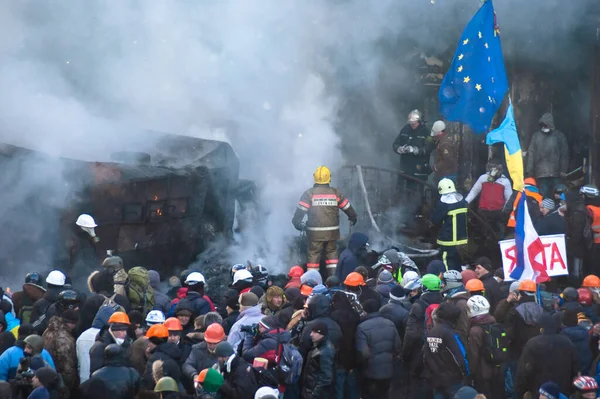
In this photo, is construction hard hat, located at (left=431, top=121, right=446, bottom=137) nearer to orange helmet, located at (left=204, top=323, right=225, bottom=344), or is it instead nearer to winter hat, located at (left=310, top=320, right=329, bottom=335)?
winter hat, located at (left=310, top=320, right=329, bottom=335)

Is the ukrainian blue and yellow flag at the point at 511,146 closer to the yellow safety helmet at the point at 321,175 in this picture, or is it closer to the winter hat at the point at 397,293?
the winter hat at the point at 397,293

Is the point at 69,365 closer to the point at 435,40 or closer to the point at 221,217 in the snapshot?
the point at 221,217

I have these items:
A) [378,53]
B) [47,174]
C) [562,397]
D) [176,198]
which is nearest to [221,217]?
[176,198]

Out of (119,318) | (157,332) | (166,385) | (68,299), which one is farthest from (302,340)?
(68,299)

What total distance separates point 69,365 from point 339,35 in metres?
9.12

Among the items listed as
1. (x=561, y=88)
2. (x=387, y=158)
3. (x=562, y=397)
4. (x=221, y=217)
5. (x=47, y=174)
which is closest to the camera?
(x=562, y=397)

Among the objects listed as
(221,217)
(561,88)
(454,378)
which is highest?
(561,88)

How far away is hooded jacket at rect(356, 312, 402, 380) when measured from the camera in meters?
9.79

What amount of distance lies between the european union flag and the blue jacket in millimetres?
6354

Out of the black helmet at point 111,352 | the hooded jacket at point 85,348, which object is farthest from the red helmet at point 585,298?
the black helmet at point 111,352

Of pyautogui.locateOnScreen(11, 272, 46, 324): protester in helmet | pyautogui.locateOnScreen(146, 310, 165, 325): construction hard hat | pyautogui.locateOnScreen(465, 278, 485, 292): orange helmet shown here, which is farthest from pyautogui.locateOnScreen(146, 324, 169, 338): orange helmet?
pyautogui.locateOnScreen(465, 278, 485, 292): orange helmet

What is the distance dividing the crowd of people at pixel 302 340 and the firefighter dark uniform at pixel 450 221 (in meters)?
Answer: 2.73

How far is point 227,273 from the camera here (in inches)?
566

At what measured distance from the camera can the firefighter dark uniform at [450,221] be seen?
1396cm
